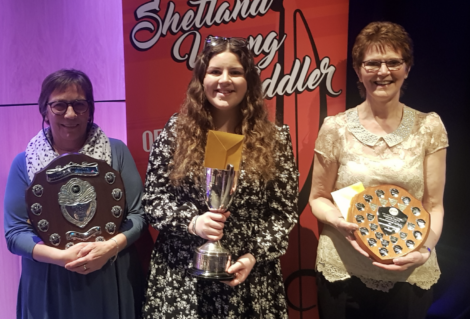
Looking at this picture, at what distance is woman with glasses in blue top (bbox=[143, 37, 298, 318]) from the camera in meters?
1.74

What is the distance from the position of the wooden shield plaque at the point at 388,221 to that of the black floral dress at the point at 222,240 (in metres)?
0.31

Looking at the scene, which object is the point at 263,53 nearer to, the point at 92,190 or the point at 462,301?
the point at 92,190

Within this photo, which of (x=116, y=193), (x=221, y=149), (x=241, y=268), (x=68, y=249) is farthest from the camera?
(x=116, y=193)

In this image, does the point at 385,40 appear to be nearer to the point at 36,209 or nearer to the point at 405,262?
the point at 405,262

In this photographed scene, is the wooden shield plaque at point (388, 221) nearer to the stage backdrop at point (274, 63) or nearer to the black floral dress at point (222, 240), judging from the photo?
the black floral dress at point (222, 240)

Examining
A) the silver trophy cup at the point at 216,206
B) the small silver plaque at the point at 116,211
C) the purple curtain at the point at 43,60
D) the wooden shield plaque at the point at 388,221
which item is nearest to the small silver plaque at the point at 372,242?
the wooden shield plaque at the point at 388,221

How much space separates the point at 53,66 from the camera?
2355 millimetres

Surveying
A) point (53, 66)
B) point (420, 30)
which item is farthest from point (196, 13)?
point (420, 30)

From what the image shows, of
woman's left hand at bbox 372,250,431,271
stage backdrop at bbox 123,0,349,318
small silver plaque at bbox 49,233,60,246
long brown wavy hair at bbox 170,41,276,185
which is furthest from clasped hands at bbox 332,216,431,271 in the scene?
small silver plaque at bbox 49,233,60,246

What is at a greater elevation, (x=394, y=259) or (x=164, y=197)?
(x=164, y=197)

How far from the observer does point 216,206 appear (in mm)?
1538

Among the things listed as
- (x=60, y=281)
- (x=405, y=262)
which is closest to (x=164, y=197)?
(x=60, y=281)

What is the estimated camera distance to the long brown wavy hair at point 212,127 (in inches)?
69.3

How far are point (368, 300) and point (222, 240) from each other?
78cm
